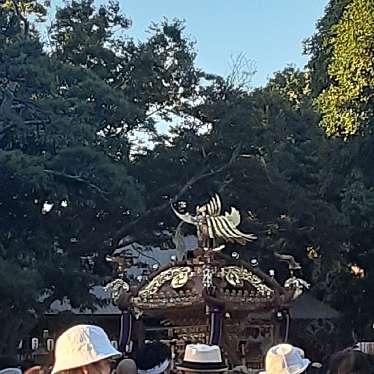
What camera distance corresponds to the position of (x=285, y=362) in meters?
4.87

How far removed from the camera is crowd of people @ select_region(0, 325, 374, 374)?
12.0 ft

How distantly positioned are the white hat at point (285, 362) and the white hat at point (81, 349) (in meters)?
1.35

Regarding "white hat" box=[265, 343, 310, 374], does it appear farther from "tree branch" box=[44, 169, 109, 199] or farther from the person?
"tree branch" box=[44, 169, 109, 199]

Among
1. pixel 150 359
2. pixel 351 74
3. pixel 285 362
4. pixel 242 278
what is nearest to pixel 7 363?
pixel 150 359

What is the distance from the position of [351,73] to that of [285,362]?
14197 millimetres

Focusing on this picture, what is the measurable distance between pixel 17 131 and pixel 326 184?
22.5ft

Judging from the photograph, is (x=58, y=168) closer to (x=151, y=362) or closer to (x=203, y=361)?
(x=151, y=362)

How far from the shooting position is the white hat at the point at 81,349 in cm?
365

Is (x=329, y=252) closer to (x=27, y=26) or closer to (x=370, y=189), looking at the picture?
(x=370, y=189)

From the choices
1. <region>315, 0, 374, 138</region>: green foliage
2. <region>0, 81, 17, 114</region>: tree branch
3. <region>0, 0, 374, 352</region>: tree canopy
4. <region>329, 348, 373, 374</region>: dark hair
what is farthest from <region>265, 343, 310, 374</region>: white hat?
<region>0, 81, 17, 114</region>: tree branch

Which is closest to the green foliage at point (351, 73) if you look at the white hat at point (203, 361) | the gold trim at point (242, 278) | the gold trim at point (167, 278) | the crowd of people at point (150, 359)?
the gold trim at point (242, 278)

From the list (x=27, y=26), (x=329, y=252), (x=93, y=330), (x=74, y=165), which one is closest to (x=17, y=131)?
(x=74, y=165)

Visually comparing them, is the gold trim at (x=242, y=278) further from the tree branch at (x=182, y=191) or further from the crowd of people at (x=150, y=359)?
the tree branch at (x=182, y=191)

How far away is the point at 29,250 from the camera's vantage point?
1875 cm
